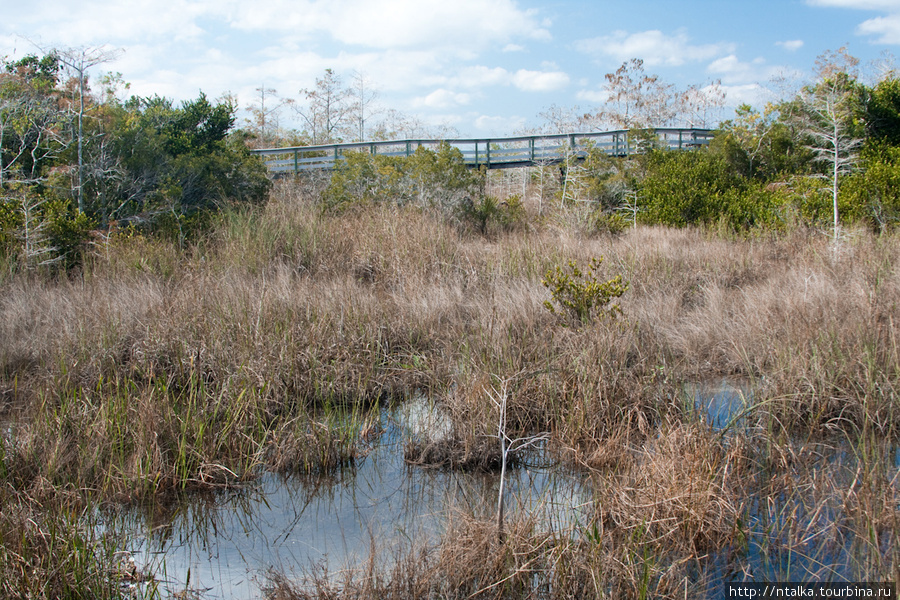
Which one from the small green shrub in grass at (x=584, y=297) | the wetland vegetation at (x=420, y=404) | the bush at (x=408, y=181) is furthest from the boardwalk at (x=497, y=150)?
the small green shrub in grass at (x=584, y=297)

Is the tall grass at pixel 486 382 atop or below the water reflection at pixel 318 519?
atop

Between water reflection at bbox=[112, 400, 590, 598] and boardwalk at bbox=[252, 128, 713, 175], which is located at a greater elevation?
boardwalk at bbox=[252, 128, 713, 175]

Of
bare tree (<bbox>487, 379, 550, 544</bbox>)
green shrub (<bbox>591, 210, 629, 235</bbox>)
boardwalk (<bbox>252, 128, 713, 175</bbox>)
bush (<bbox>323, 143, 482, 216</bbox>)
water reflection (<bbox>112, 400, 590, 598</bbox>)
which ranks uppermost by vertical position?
boardwalk (<bbox>252, 128, 713, 175</bbox>)

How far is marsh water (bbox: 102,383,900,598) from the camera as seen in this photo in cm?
301

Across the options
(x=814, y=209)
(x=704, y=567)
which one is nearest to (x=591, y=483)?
(x=704, y=567)

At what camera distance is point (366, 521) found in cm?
356

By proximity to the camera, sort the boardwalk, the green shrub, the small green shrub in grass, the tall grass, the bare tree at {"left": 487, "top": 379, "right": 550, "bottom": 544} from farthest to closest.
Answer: the boardwalk < the green shrub < the small green shrub in grass < the bare tree at {"left": 487, "top": 379, "right": 550, "bottom": 544} < the tall grass

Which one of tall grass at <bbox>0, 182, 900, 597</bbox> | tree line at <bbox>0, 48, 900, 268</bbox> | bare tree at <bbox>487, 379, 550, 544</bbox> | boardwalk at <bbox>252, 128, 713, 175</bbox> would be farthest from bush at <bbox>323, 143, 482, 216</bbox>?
bare tree at <bbox>487, 379, 550, 544</bbox>

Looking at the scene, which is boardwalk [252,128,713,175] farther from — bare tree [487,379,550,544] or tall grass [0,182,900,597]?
bare tree [487,379,550,544]

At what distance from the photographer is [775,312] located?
5941mm

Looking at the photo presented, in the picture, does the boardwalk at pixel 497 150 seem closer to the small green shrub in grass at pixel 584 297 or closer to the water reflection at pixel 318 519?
the small green shrub in grass at pixel 584 297

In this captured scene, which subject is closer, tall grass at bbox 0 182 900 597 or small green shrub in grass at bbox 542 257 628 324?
tall grass at bbox 0 182 900 597

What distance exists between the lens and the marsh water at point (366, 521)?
3008mm

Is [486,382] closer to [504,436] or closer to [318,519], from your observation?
[504,436]
